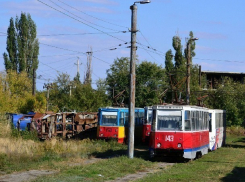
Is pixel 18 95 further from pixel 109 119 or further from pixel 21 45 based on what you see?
pixel 109 119

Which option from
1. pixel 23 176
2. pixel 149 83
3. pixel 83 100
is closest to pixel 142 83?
pixel 149 83

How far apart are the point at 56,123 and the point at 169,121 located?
52.6 feet

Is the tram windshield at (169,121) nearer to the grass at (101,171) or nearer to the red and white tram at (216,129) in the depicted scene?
the grass at (101,171)

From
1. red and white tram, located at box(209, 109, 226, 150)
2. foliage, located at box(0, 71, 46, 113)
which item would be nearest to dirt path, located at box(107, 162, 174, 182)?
red and white tram, located at box(209, 109, 226, 150)

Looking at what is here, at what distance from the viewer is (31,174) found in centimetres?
1825

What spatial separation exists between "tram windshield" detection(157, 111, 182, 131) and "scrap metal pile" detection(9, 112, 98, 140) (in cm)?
1481

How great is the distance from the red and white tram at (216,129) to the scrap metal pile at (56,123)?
1093 cm

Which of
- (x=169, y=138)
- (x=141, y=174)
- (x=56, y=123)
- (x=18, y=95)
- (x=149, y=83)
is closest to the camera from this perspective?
(x=141, y=174)

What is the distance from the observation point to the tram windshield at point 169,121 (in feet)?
78.1

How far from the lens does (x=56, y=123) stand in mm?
38094

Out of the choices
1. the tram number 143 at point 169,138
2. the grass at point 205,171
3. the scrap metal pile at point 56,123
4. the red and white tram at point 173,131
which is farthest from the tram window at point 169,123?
the scrap metal pile at point 56,123

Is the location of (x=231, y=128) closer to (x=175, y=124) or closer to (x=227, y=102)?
(x=227, y=102)

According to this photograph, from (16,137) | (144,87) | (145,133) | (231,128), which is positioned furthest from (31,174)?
(231,128)

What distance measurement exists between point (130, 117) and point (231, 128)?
39.1 metres
